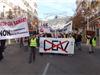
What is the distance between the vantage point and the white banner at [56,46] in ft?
119

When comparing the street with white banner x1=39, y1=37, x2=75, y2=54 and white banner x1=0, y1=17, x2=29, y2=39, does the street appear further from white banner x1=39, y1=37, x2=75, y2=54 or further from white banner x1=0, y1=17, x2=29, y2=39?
white banner x1=39, y1=37, x2=75, y2=54

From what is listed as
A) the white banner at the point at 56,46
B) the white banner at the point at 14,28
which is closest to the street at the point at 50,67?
the white banner at the point at 14,28

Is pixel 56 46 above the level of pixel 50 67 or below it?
above

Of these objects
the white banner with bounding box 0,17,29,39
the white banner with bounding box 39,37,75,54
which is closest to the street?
the white banner with bounding box 0,17,29,39

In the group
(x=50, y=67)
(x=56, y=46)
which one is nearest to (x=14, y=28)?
(x=50, y=67)

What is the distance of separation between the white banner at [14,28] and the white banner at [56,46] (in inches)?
484

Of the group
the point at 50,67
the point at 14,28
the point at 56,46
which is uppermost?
the point at 14,28

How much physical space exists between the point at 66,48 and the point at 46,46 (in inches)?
67.9

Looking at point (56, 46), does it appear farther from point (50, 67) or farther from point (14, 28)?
point (50, 67)

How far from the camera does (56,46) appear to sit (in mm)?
36844

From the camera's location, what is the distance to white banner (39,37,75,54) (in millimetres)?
36406

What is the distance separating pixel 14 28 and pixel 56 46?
516 inches

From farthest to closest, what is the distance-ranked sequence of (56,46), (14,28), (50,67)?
(56,46) < (14,28) < (50,67)

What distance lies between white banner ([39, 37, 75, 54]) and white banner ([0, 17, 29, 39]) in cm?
1230
